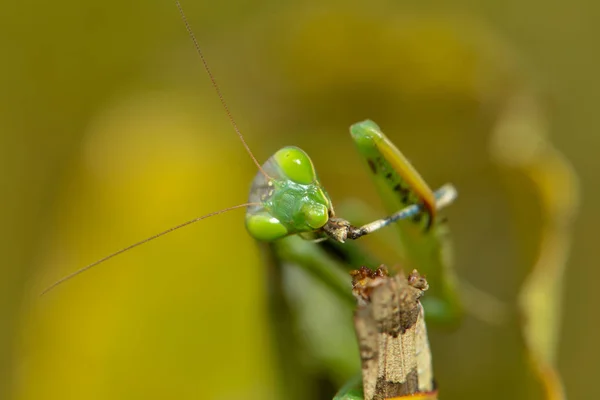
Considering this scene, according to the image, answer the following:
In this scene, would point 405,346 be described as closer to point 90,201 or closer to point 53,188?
point 90,201

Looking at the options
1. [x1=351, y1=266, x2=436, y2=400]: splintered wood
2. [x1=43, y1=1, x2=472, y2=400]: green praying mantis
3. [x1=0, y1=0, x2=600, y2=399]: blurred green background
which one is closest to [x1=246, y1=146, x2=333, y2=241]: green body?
[x1=43, y1=1, x2=472, y2=400]: green praying mantis

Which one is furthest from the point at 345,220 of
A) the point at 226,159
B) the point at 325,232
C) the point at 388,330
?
the point at 226,159

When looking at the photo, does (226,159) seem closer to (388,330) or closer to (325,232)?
(325,232)

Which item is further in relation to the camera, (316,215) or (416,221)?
(416,221)

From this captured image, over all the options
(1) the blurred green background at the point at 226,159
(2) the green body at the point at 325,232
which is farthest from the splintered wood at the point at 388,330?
(1) the blurred green background at the point at 226,159

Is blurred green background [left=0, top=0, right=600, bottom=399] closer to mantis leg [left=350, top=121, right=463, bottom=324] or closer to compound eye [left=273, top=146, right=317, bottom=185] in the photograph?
mantis leg [left=350, top=121, right=463, bottom=324]

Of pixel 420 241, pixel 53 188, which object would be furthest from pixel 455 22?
pixel 53 188
